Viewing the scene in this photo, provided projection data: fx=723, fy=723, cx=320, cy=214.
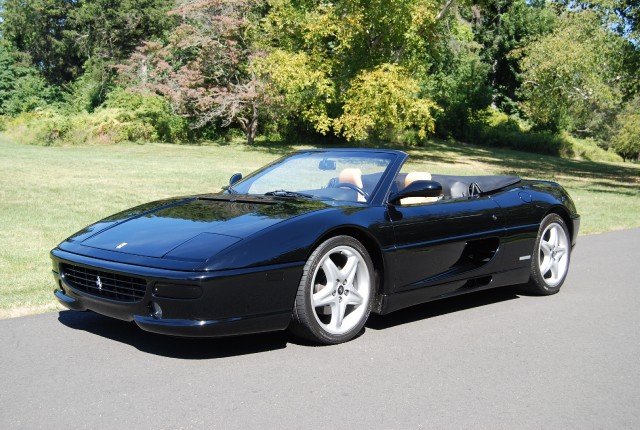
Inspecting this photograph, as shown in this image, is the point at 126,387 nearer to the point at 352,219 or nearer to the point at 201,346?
the point at 201,346

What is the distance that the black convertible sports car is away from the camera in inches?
165

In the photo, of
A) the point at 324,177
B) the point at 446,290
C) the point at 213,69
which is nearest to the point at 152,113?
the point at 213,69

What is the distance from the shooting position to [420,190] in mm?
5152

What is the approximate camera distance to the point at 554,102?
3102cm

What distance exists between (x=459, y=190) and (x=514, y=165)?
83.9 ft

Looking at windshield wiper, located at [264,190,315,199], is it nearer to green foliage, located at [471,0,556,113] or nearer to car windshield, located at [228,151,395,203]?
car windshield, located at [228,151,395,203]

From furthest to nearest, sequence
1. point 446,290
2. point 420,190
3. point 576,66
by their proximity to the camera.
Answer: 1. point 576,66
2. point 446,290
3. point 420,190

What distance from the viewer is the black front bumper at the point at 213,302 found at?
162 inches

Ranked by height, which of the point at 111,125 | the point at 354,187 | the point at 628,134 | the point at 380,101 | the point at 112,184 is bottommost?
the point at 111,125

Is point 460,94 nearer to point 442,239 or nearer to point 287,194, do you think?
point 442,239

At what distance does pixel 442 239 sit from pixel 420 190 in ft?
1.66

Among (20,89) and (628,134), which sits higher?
(628,134)

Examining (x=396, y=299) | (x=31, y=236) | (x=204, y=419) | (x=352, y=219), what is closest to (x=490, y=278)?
(x=396, y=299)

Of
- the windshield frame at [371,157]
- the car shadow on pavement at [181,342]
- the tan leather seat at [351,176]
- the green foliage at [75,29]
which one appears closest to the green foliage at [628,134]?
the green foliage at [75,29]
